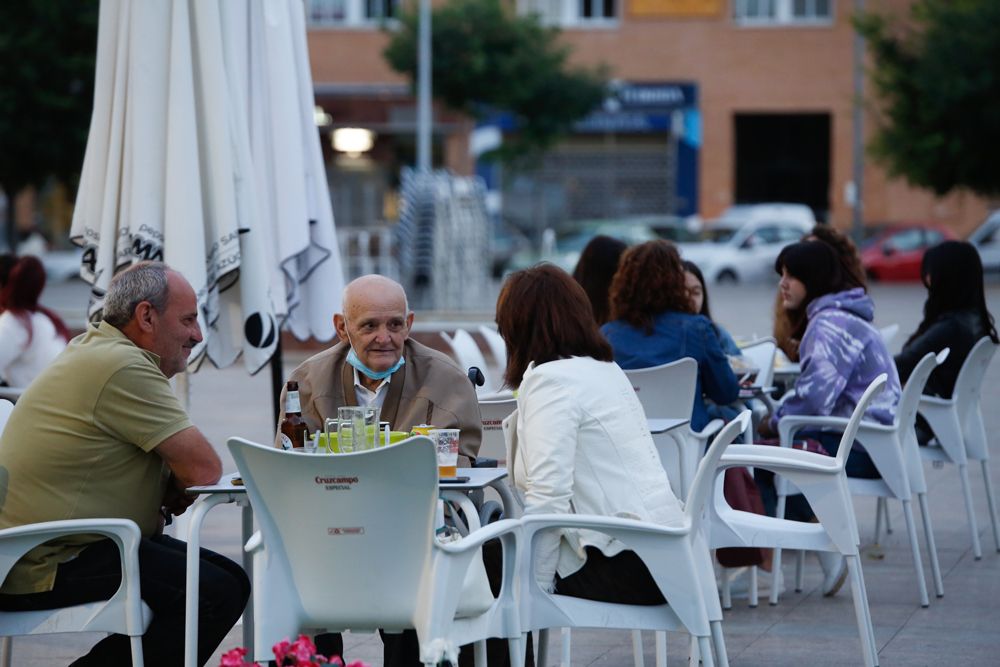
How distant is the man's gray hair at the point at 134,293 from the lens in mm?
4703

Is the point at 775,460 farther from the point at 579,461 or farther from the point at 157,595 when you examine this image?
the point at 157,595

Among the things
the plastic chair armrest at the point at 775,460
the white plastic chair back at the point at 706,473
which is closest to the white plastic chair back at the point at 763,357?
the plastic chair armrest at the point at 775,460

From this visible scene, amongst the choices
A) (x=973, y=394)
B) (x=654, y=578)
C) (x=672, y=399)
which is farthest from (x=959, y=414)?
(x=654, y=578)

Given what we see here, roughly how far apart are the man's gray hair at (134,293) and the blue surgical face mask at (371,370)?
0.76m

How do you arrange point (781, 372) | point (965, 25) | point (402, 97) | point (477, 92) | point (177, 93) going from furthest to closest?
point (402, 97), point (477, 92), point (965, 25), point (781, 372), point (177, 93)

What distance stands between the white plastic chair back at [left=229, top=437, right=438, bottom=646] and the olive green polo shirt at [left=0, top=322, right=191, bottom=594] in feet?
2.11

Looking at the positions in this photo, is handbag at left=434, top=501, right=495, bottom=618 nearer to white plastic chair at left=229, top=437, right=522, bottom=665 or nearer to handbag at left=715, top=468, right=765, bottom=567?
white plastic chair at left=229, top=437, right=522, bottom=665

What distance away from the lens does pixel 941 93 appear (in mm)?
33156

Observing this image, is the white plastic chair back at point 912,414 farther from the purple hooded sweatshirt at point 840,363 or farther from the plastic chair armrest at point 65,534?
the plastic chair armrest at point 65,534

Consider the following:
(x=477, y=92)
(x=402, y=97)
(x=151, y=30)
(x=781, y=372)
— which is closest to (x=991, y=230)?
(x=477, y=92)

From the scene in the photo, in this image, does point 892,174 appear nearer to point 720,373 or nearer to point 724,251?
point 724,251

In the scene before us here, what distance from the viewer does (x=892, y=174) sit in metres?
35.8

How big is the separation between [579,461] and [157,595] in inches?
51.5

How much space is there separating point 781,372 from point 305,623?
437 centimetres
